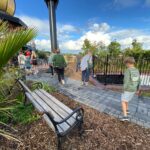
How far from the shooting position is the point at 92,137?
2883 mm

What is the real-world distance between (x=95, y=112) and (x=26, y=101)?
6.95 feet

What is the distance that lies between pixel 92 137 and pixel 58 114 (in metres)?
0.83

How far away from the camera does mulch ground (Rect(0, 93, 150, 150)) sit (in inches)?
105

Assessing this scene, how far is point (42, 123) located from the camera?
3391 millimetres

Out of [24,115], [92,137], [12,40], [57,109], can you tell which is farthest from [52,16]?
[92,137]

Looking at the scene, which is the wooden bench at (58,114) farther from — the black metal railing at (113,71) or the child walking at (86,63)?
the black metal railing at (113,71)

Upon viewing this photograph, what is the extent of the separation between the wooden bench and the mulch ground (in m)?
0.27

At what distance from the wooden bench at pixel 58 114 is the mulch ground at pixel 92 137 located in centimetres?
27

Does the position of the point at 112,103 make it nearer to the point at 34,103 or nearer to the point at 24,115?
the point at 34,103

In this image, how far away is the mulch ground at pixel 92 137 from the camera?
2656mm

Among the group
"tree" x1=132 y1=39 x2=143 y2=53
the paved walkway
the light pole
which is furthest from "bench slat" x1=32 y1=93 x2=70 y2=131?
"tree" x1=132 y1=39 x2=143 y2=53

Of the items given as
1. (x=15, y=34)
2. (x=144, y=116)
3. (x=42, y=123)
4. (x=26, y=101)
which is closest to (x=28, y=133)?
(x=42, y=123)

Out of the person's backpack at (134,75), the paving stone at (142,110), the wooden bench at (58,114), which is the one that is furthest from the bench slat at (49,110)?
the paving stone at (142,110)

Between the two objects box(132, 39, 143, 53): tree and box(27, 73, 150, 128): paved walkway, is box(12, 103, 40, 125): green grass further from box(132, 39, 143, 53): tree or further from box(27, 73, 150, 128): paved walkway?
box(132, 39, 143, 53): tree
